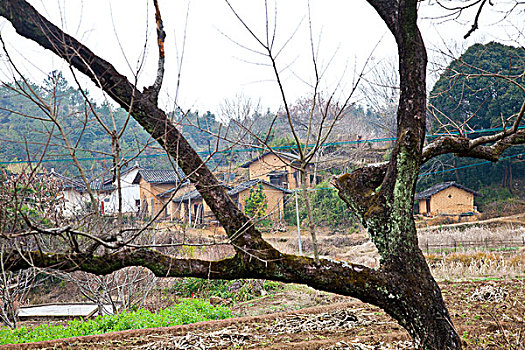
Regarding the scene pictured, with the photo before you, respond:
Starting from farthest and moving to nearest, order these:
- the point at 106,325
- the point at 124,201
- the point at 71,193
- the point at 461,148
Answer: the point at 124,201, the point at 71,193, the point at 106,325, the point at 461,148

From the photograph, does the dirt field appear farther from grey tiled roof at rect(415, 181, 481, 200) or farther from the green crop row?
grey tiled roof at rect(415, 181, 481, 200)

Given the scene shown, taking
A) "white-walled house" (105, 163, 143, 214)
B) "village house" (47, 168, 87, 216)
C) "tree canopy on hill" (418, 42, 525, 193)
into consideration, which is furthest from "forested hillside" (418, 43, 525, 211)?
"village house" (47, 168, 87, 216)

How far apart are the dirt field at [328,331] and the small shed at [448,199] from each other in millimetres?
11099

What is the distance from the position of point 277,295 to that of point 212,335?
10.7ft

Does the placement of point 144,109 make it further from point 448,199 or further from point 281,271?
point 448,199

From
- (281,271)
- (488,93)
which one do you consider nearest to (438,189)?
(488,93)

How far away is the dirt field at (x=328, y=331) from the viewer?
11.2ft

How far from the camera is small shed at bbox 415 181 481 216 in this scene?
614 inches

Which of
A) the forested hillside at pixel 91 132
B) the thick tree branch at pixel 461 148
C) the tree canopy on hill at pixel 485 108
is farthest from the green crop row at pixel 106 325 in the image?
the tree canopy on hill at pixel 485 108

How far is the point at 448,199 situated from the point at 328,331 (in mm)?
13367

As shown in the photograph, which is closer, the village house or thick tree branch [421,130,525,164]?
thick tree branch [421,130,525,164]

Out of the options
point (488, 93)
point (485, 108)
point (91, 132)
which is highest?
point (488, 93)

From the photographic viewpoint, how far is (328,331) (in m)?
4.01

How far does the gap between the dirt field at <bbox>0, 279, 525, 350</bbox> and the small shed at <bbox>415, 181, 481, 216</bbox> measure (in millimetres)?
11099
